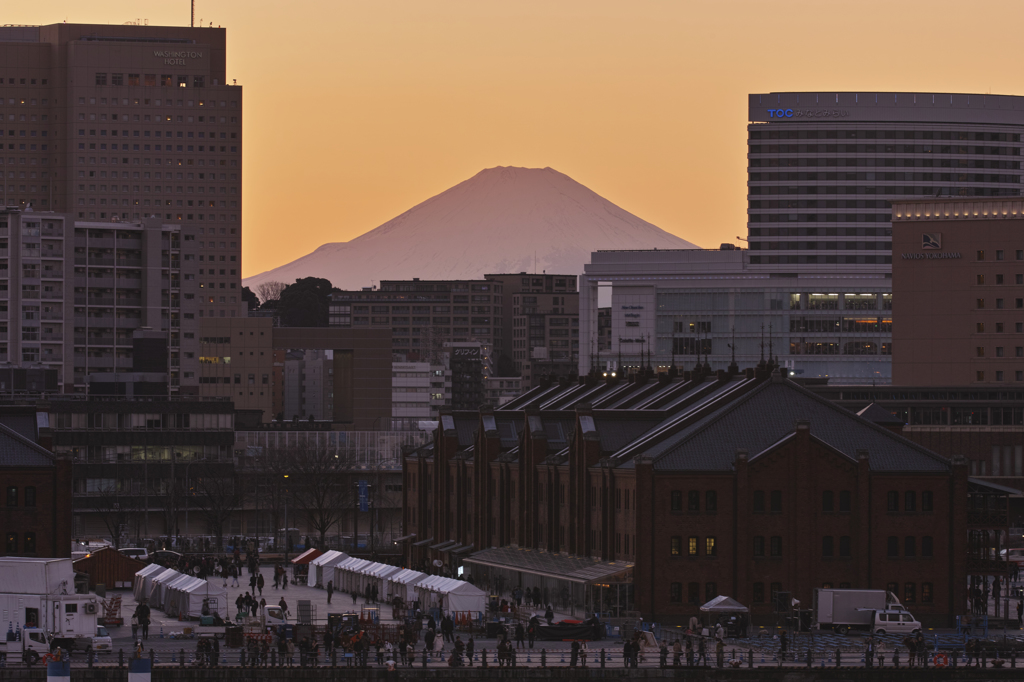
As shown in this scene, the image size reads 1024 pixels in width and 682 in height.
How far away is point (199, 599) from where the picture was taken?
96500 mm

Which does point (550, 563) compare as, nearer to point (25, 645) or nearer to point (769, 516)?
point (769, 516)

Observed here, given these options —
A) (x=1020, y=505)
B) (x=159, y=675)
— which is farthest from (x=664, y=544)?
(x=1020, y=505)

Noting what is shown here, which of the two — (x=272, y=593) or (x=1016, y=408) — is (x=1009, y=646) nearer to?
(x=272, y=593)

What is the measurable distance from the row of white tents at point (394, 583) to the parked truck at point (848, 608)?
17.6 m

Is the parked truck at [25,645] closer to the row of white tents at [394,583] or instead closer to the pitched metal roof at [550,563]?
the row of white tents at [394,583]

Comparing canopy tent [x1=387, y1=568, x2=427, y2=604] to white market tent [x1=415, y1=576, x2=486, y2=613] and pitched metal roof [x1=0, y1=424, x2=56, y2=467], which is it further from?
pitched metal roof [x1=0, y1=424, x2=56, y2=467]

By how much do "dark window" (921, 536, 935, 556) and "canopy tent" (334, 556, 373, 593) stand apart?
3601 cm

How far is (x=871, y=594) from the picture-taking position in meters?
91.8

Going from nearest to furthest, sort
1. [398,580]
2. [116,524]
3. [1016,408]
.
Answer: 1. [398,580]
2. [116,524]
3. [1016,408]

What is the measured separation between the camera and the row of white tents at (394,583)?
9481 centimetres

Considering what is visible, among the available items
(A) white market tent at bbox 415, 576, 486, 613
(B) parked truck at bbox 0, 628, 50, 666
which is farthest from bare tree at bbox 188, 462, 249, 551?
(B) parked truck at bbox 0, 628, 50, 666

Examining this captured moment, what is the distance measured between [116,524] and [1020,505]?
88551mm

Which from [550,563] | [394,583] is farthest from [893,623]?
[394,583]

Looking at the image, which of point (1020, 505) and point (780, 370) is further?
point (1020, 505)
